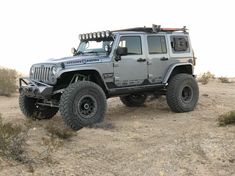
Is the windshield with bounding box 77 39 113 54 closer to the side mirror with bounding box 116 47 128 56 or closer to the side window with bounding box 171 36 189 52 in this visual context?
the side mirror with bounding box 116 47 128 56

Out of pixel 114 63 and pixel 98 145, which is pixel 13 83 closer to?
pixel 114 63

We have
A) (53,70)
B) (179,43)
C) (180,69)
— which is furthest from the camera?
(180,69)

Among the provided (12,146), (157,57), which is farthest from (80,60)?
(12,146)

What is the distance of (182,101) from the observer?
412 inches

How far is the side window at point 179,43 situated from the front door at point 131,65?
107cm

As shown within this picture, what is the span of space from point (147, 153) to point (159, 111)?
410 centimetres

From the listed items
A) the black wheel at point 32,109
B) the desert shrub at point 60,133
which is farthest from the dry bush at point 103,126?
the black wheel at point 32,109

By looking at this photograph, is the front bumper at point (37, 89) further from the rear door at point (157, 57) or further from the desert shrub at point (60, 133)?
the rear door at point (157, 57)

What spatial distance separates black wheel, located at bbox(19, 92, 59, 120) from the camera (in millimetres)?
9797

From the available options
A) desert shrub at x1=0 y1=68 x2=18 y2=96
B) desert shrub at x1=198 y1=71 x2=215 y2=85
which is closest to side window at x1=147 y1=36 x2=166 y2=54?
desert shrub at x1=198 y1=71 x2=215 y2=85

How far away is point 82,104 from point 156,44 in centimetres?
256

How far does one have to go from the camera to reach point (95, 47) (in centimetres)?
988

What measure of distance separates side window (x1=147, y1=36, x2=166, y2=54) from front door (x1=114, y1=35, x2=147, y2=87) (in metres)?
0.30

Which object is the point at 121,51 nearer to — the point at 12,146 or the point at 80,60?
the point at 80,60
